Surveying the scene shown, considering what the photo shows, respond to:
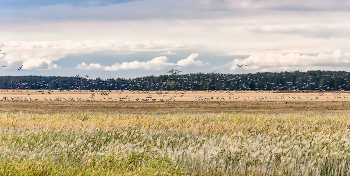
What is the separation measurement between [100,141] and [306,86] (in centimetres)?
16692

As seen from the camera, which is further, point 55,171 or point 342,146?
point 342,146

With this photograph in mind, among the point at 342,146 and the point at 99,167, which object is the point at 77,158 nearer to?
the point at 99,167

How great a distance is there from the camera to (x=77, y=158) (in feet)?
42.9

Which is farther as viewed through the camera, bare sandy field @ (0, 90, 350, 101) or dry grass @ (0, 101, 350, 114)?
bare sandy field @ (0, 90, 350, 101)

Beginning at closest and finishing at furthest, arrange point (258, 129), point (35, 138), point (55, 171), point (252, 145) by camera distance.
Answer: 1. point (55, 171)
2. point (252, 145)
3. point (35, 138)
4. point (258, 129)

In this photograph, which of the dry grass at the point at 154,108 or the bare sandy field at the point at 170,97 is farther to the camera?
the bare sandy field at the point at 170,97

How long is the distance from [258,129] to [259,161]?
8696 mm

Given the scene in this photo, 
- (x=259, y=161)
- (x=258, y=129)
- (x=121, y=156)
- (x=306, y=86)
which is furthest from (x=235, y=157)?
(x=306, y=86)

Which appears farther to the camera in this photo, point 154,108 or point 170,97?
point 170,97

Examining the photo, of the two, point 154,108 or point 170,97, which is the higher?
point 154,108

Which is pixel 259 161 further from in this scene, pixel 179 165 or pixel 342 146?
pixel 342 146

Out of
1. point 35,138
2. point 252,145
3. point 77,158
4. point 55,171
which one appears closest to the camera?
point 55,171

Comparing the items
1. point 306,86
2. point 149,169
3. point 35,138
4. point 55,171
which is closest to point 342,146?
point 149,169

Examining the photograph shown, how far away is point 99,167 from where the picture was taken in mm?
12180
